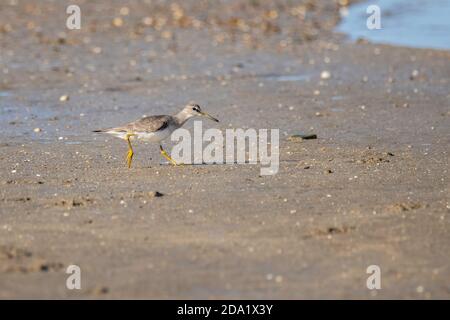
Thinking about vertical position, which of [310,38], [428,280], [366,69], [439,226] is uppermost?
[310,38]

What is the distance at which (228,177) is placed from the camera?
922 centimetres

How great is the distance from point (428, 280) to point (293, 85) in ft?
28.9

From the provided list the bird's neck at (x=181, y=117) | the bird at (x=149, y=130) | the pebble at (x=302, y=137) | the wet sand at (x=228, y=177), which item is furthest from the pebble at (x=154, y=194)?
the pebble at (x=302, y=137)

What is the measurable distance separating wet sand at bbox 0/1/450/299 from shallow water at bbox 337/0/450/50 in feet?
4.02

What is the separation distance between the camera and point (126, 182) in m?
9.07

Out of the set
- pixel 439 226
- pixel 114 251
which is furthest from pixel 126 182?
pixel 439 226

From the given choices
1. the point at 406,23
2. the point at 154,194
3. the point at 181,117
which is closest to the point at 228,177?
the point at 154,194

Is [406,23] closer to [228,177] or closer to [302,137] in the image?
[302,137]

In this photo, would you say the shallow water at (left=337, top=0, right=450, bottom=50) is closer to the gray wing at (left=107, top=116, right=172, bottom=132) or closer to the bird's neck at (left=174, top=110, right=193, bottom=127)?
the bird's neck at (left=174, top=110, right=193, bottom=127)

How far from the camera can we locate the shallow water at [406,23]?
1948 centimetres

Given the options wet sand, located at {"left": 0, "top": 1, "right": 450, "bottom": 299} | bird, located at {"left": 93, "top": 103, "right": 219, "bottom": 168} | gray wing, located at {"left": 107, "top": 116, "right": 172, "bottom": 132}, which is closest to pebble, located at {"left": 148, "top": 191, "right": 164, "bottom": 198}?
wet sand, located at {"left": 0, "top": 1, "right": 450, "bottom": 299}

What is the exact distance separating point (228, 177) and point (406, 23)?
14.3 meters

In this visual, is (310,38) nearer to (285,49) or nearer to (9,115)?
(285,49)

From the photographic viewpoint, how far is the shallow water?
19484 millimetres
